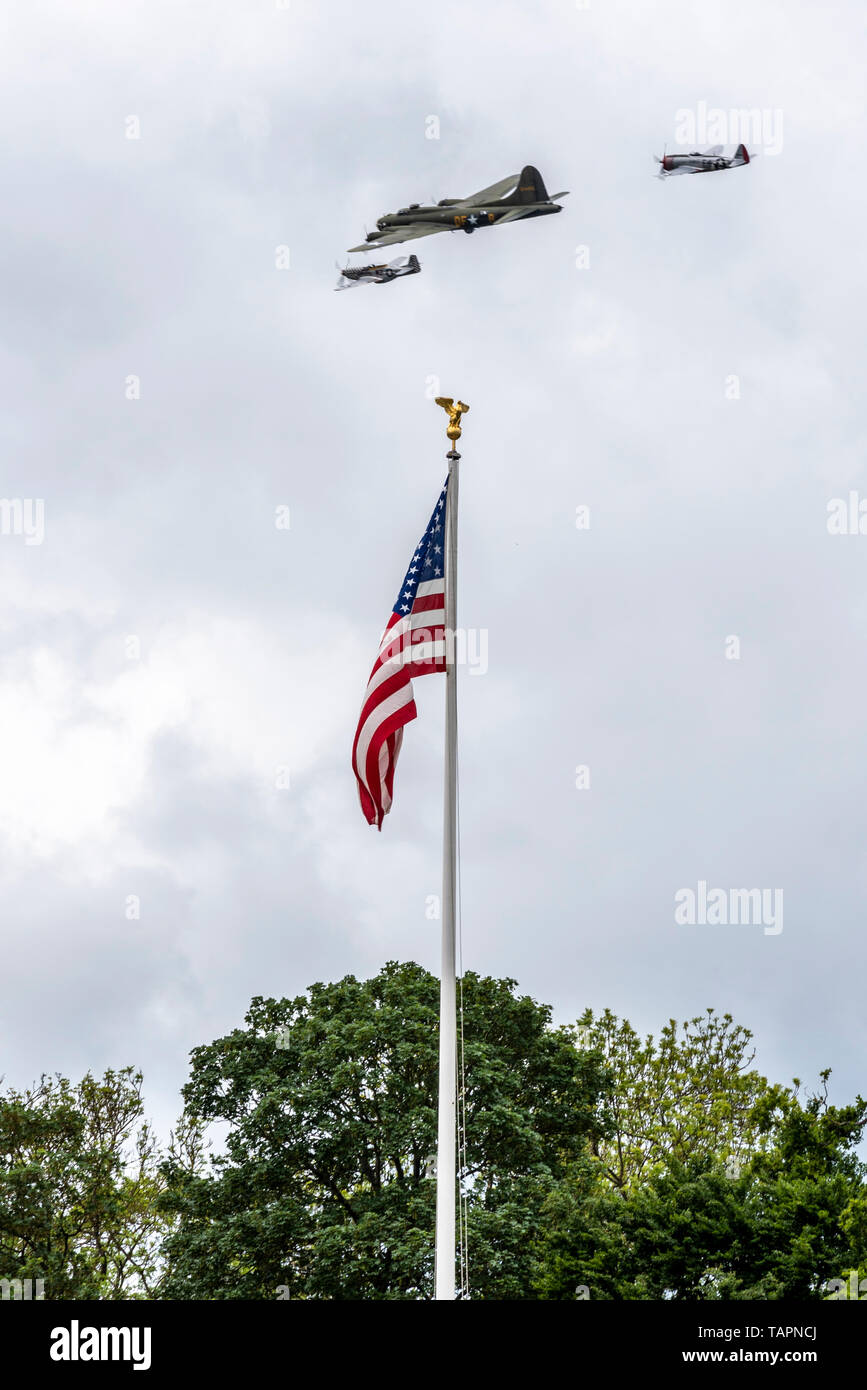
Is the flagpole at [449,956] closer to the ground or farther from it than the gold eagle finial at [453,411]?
closer to the ground

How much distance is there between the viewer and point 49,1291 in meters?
31.7

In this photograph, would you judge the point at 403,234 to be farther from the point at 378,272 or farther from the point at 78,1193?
the point at 78,1193

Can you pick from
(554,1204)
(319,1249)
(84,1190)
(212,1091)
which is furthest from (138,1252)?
(554,1204)

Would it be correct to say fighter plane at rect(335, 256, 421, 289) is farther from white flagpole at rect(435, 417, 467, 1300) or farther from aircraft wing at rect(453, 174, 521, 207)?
white flagpole at rect(435, 417, 467, 1300)

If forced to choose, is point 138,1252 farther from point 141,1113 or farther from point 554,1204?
point 554,1204

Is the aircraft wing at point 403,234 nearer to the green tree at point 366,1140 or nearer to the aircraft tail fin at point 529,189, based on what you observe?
the aircraft tail fin at point 529,189

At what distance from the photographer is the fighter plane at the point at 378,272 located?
26.6 metres

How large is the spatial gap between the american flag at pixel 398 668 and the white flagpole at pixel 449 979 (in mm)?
138

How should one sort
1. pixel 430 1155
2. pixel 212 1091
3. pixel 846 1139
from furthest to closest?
pixel 212 1091 → pixel 430 1155 → pixel 846 1139

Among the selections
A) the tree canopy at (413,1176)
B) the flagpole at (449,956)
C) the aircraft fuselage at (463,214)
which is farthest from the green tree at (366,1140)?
the aircraft fuselage at (463,214)

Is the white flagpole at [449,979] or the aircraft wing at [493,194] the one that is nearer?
the white flagpole at [449,979]

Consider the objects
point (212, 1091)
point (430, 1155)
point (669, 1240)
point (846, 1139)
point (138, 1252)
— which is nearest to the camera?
point (669, 1240)

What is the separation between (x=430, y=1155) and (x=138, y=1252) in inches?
357

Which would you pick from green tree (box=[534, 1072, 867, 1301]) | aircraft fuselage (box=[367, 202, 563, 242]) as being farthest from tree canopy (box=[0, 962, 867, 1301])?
aircraft fuselage (box=[367, 202, 563, 242])
